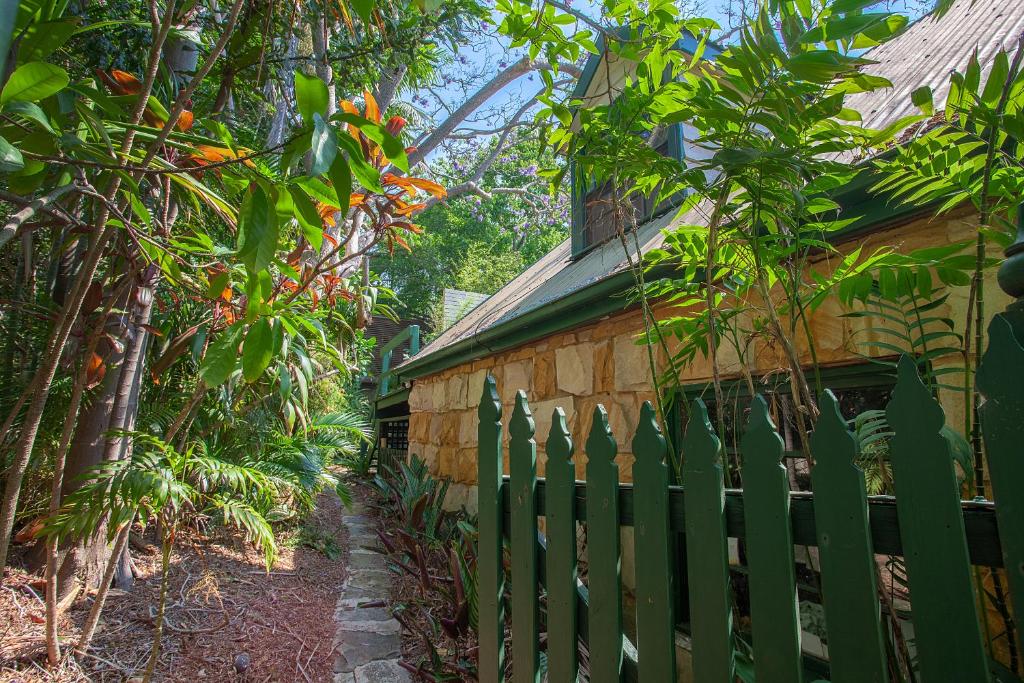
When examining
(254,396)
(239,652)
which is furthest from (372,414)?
(239,652)

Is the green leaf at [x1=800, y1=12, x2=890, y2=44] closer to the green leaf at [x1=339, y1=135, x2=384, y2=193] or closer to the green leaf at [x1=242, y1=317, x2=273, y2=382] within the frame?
the green leaf at [x1=339, y1=135, x2=384, y2=193]

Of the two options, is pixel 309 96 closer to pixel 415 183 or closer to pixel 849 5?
pixel 415 183

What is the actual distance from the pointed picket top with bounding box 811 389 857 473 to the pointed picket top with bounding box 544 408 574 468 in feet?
2.04

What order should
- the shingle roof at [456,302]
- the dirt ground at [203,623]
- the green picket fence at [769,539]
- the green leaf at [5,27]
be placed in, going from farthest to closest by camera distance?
the shingle roof at [456,302]
the dirt ground at [203,623]
the green picket fence at [769,539]
the green leaf at [5,27]

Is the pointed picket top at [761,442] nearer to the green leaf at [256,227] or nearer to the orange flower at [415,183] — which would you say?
the green leaf at [256,227]

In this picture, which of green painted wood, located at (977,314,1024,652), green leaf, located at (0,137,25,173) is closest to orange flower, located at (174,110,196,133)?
green leaf, located at (0,137,25,173)

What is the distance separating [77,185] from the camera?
156 centimetres

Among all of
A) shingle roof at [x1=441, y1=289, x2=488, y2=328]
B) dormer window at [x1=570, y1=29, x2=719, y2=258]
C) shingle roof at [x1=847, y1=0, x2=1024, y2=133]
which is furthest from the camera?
shingle roof at [x1=441, y1=289, x2=488, y2=328]

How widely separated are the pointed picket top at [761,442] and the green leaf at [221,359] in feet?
4.83

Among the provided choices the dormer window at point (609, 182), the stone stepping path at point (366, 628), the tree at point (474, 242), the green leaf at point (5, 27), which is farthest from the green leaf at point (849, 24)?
the tree at point (474, 242)

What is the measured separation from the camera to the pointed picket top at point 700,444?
1.22 m

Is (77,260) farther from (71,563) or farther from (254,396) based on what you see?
(254,396)

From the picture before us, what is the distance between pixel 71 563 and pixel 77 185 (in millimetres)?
2366

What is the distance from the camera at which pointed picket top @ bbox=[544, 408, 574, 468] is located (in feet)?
5.02
